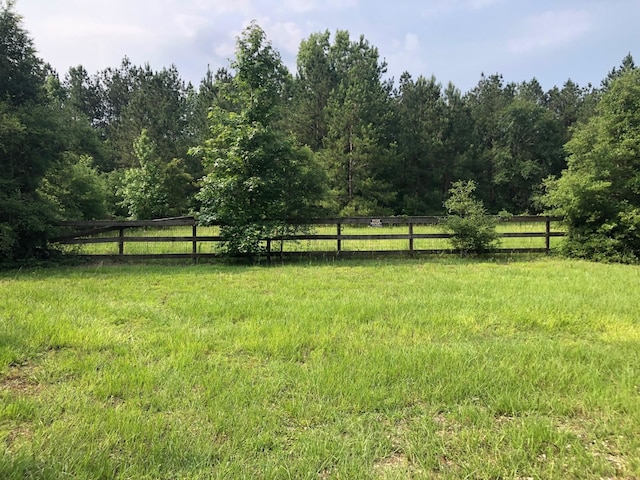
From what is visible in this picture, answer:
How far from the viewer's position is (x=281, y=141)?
1120 centimetres

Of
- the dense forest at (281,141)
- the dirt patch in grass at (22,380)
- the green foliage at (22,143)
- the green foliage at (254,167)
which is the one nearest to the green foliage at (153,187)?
the dense forest at (281,141)

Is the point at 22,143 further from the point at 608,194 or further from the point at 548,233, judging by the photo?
the point at 608,194

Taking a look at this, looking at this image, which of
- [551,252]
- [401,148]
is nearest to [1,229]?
[551,252]

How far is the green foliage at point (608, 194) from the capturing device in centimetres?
1073

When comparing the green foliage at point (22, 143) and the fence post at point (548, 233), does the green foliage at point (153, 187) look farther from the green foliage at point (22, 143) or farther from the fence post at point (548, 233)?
the fence post at point (548, 233)

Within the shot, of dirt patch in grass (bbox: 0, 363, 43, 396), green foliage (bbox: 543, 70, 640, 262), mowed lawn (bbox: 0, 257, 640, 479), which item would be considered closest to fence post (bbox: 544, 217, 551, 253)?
green foliage (bbox: 543, 70, 640, 262)

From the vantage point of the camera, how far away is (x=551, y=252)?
11.7m

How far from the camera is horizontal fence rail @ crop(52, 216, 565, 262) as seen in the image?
10.6 m

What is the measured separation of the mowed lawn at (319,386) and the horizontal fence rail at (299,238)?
4499 millimetres

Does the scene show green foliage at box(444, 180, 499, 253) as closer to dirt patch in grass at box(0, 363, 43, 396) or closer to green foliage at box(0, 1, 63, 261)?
dirt patch in grass at box(0, 363, 43, 396)

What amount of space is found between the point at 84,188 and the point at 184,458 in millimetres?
19564

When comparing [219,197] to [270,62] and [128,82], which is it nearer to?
[270,62]

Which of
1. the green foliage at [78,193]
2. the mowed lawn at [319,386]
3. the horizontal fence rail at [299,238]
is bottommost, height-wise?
the mowed lawn at [319,386]

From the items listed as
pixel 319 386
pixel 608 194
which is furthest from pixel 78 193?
pixel 608 194
